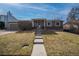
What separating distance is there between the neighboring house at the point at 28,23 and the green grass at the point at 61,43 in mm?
138

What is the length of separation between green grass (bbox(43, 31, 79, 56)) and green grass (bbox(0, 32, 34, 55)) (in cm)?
33

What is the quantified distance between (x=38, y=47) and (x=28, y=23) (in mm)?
496

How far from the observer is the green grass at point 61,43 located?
573 centimetres

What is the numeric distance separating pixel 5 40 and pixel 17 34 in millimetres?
256

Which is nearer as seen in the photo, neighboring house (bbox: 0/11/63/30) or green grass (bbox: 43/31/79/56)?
green grass (bbox: 43/31/79/56)

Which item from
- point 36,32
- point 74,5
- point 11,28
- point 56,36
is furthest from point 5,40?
point 74,5

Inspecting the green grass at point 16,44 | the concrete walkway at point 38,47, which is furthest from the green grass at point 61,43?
the green grass at point 16,44

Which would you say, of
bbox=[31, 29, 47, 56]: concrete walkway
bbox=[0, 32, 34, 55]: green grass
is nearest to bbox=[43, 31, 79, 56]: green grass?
bbox=[31, 29, 47, 56]: concrete walkway

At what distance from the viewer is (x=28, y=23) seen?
5883mm

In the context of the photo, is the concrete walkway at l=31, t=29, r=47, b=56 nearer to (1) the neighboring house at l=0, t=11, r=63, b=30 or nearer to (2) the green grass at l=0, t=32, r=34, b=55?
(2) the green grass at l=0, t=32, r=34, b=55

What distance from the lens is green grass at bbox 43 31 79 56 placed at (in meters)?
5.73

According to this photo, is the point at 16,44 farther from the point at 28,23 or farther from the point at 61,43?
the point at 61,43

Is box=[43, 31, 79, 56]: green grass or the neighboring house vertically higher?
the neighboring house

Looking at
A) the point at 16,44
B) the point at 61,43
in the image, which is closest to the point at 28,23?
the point at 16,44
